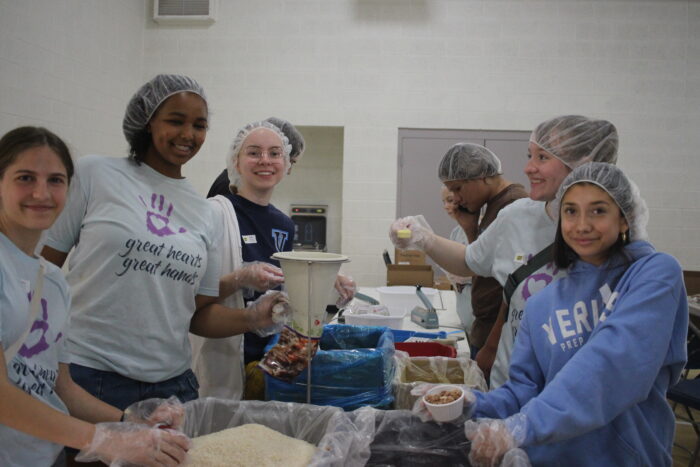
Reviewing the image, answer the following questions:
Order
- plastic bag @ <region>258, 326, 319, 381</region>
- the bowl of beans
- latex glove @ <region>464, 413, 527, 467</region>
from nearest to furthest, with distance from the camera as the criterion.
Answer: latex glove @ <region>464, 413, 527, 467</region>
the bowl of beans
plastic bag @ <region>258, 326, 319, 381</region>

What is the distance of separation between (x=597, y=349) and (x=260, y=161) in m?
1.30

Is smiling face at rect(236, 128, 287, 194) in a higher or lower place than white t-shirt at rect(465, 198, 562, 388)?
higher

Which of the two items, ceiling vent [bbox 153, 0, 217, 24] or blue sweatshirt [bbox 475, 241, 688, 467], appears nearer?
blue sweatshirt [bbox 475, 241, 688, 467]

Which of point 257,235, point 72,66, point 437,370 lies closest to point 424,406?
point 437,370

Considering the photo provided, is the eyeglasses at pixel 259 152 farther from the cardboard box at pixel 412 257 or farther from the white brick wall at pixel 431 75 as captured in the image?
the white brick wall at pixel 431 75

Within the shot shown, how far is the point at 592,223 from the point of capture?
3.96ft

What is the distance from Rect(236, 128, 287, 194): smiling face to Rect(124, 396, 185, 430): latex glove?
948 mm

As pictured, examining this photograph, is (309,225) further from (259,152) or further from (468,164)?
(259,152)

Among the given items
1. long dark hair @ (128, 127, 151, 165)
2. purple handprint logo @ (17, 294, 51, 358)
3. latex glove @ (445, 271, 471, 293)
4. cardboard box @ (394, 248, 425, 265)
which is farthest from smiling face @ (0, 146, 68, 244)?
cardboard box @ (394, 248, 425, 265)

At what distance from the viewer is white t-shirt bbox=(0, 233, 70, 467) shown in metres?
0.94

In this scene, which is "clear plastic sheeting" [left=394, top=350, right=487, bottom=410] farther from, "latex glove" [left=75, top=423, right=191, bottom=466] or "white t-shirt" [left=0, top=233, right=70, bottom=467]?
"white t-shirt" [left=0, top=233, right=70, bottom=467]

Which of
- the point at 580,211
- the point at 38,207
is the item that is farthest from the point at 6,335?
the point at 580,211

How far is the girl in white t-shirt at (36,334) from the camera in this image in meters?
0.91

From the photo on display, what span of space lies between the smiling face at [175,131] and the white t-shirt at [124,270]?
2.9 inches
